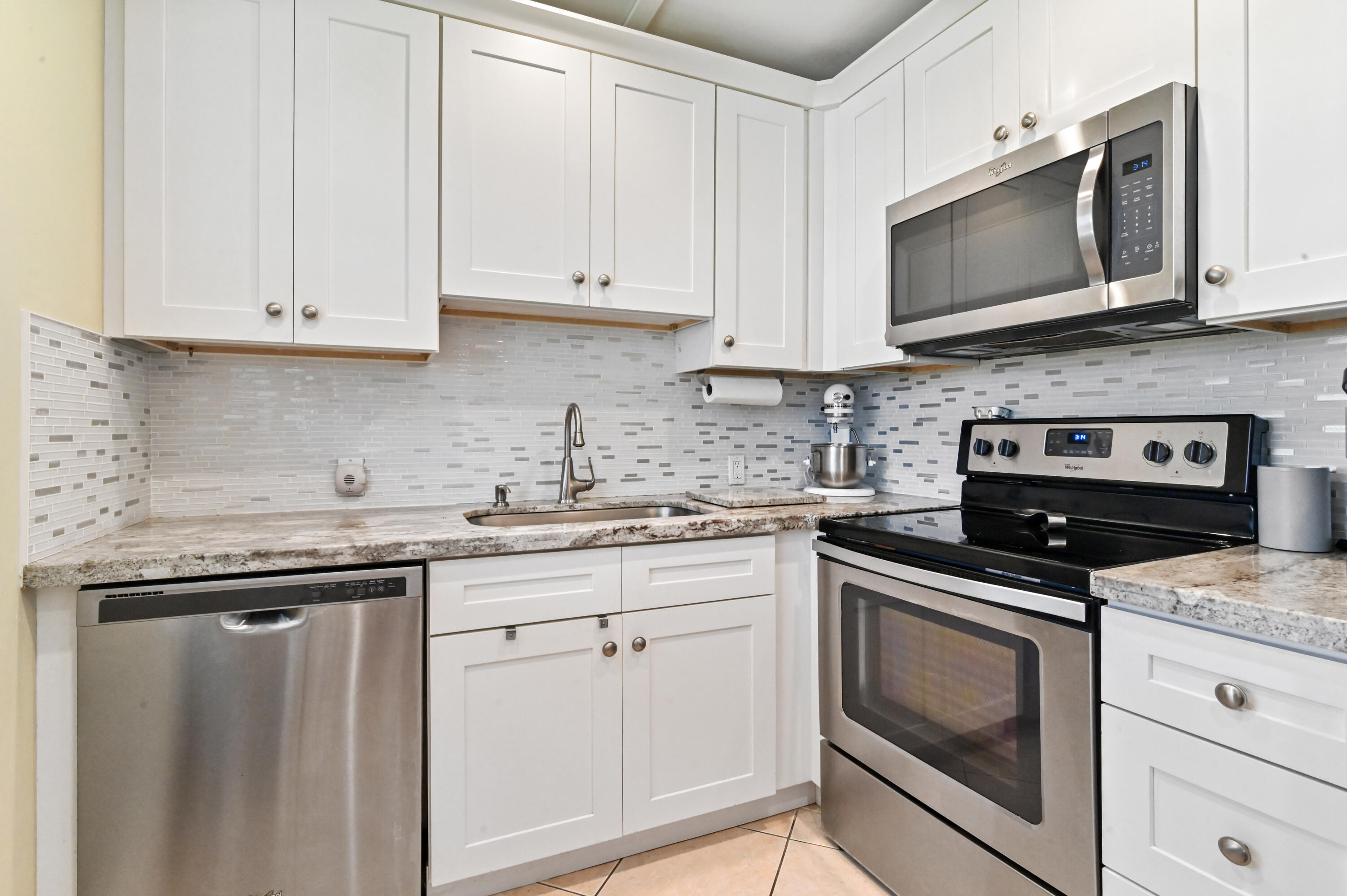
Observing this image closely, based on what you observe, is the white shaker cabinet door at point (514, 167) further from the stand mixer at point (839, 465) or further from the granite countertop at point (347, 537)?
the stand mixer at point (839, 465)

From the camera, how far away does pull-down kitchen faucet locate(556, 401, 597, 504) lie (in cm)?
213

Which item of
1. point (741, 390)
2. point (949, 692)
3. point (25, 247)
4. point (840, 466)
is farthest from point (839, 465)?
point (25, 247)

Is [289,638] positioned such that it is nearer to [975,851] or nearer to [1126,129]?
[975,851]

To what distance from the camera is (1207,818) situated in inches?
38.6

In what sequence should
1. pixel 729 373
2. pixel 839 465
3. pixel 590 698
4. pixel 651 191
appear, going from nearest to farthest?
pixel 590 698 → pixel 651 191 → pixel 839 465 → pixel 729 373

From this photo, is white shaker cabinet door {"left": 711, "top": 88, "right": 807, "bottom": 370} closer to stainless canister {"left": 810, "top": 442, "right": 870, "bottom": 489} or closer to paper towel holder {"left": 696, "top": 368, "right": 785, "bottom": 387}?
paper towel holder {"left": 696, "top": 368, "right": 785, "bottom": 387}

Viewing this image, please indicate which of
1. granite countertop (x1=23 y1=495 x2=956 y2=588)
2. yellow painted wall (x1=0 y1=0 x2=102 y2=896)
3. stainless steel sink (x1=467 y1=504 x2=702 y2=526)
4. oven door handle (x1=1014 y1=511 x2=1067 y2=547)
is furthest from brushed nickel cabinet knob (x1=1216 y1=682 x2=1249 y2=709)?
yellow painted wall (x1=0 y1=0 x2=102 y2=896)

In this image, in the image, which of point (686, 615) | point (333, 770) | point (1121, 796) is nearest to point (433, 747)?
point (333, 770)

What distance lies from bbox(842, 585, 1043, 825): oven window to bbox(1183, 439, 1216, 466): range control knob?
2.08ft

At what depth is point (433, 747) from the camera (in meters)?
1.48

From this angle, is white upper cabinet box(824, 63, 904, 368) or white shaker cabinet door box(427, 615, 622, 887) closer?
white shaker cabinet door box(427, 615, 622, 887)

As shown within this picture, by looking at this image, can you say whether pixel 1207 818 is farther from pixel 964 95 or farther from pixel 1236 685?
pixel 964 95

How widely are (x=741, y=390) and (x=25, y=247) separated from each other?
6.07 ft

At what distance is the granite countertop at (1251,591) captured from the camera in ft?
2.82
